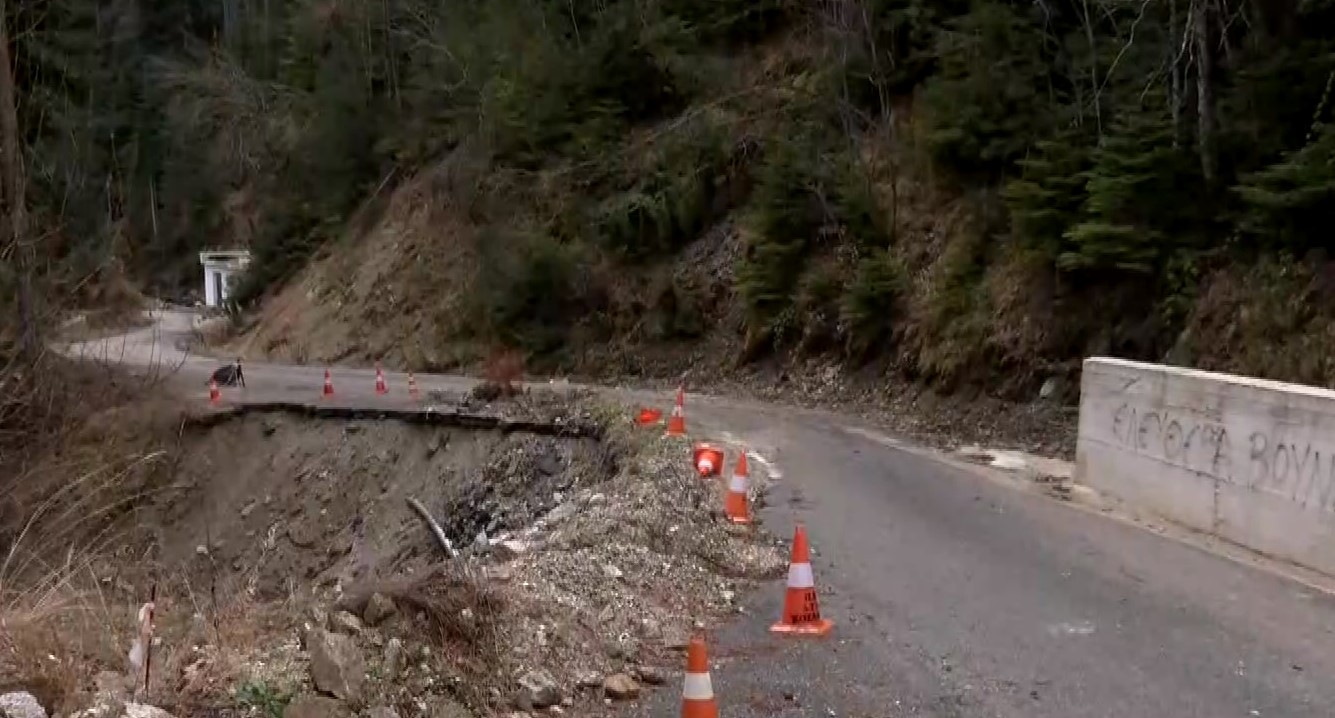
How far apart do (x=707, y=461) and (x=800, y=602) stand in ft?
19.3

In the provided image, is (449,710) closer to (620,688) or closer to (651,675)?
(620,688)

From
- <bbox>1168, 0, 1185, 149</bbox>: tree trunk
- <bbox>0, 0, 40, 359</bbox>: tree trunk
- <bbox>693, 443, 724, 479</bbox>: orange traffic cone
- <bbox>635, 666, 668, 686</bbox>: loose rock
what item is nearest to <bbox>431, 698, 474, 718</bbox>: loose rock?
<bbox>635, 666, 668, 686</bbox>: loose rock

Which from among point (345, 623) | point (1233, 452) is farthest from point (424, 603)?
point (1233, 452)

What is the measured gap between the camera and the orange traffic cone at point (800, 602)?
753cm

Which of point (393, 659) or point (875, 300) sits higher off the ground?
point (875, 300)

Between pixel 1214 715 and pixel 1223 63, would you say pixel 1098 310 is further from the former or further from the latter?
pixel 1214 715

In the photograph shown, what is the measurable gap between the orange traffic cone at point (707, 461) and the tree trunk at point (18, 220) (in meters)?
6.86

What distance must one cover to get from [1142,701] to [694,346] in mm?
23728

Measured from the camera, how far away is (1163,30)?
19125 millimetres

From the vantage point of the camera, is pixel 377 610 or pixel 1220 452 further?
pixel 1220 452

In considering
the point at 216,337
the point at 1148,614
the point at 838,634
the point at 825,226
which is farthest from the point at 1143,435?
the point at 216,337

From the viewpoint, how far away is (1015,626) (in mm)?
7641

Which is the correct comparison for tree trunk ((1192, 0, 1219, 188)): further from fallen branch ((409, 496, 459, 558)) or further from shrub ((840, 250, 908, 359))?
fallen branch ((409, 496, 459, 558))

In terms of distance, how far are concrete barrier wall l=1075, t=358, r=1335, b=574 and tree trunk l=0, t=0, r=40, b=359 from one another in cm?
1063
